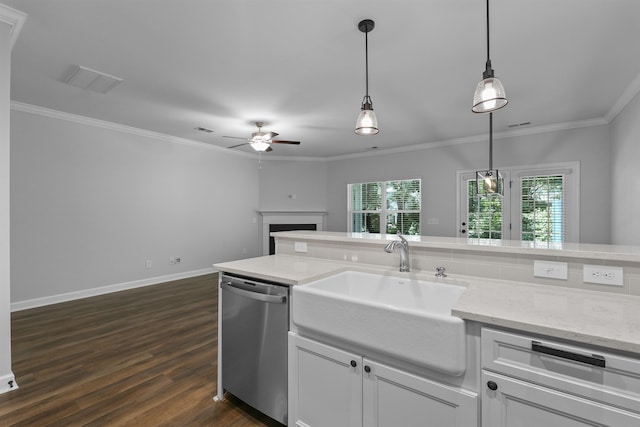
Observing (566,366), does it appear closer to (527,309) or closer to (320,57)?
(527,309)

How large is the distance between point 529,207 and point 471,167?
1126 mm

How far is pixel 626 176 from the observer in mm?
3641

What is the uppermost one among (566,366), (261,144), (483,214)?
(261,144)

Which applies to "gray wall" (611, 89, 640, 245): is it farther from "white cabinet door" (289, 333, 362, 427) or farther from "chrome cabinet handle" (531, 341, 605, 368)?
"white cabinet door" (289, 333, 362, 427)

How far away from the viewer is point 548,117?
4348 millimetres

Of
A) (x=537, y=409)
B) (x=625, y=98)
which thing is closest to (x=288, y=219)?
(x=625, y=98)

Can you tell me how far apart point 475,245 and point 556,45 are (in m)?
2.01

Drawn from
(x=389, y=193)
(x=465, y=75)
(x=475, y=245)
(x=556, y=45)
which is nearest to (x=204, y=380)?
(x=475, y=245)

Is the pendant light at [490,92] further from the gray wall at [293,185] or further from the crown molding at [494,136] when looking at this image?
the gray wall at [293,185]

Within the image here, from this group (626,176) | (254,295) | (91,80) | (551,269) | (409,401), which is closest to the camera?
(409,401)

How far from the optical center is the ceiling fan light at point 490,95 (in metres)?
1.49

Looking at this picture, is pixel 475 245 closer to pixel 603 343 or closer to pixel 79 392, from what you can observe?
pixel 603 343

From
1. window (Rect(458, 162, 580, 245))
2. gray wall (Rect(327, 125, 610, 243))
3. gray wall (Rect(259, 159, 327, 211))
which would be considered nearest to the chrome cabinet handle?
window (Rect(458, 162, 580, 245))

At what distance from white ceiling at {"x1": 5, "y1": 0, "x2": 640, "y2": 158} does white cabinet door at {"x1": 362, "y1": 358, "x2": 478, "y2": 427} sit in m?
2.18
